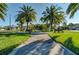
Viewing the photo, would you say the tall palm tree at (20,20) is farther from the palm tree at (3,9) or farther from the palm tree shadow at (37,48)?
the palm tree shadow at (37,48)

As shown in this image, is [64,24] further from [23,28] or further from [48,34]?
[23,28]

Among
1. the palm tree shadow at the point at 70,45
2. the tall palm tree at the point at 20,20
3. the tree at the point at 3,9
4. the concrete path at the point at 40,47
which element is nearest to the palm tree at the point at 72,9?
the palm tree shadow at the point at 70,45

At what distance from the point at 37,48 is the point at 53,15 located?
2.92ft

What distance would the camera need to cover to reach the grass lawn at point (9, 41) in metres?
6.98

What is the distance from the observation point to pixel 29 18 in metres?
7.45

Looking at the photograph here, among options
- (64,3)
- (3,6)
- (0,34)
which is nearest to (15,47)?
(0,34)

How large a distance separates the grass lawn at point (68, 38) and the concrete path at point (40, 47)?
12 centimetres

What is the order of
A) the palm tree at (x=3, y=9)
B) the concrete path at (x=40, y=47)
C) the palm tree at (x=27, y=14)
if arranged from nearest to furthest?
the concrete path at (x=40, y=47) → the palm tree at (x=3, y=9) → the palm tree at (x=27, y=14)

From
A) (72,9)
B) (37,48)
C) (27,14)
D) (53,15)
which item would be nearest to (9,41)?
(37,48)

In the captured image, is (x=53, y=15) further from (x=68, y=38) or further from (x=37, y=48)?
(x=37, y=48)

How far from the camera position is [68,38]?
7531 millimetres

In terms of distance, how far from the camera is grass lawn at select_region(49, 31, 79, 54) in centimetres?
732

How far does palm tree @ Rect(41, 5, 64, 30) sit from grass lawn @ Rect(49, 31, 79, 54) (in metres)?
0.32

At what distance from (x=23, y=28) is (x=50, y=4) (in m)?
0.98
